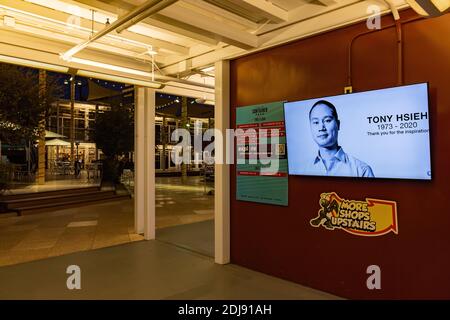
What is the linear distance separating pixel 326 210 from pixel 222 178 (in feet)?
4.85

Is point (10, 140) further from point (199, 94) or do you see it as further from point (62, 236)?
point (199, 94)

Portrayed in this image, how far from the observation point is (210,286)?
11.7 ft

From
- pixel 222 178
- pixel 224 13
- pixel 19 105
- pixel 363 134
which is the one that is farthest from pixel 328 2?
pixel 19 105

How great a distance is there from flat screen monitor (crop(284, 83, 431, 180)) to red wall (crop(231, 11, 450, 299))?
0.47 feet

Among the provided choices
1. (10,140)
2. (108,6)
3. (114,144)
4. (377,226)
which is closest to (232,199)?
(377,226)

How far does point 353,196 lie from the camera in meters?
3.17

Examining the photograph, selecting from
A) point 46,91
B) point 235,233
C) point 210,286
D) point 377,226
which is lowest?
point 210,286

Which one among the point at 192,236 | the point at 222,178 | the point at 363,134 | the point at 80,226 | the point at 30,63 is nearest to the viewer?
the point at 363,134

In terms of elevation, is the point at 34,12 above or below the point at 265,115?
above

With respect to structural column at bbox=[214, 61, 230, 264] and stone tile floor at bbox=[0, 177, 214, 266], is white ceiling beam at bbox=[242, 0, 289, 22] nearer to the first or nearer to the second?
structural column at bbox=[214, 61, 230, 264]

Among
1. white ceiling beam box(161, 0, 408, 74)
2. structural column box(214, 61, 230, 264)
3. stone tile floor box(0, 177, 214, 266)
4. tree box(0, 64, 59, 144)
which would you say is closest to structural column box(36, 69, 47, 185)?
tree box(0, 64, 59, 144)

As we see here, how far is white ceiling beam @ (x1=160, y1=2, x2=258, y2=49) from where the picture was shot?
10.4 feet

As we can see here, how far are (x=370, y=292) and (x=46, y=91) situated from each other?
933cm

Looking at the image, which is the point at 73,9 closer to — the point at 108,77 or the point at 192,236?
the point at 108,77
